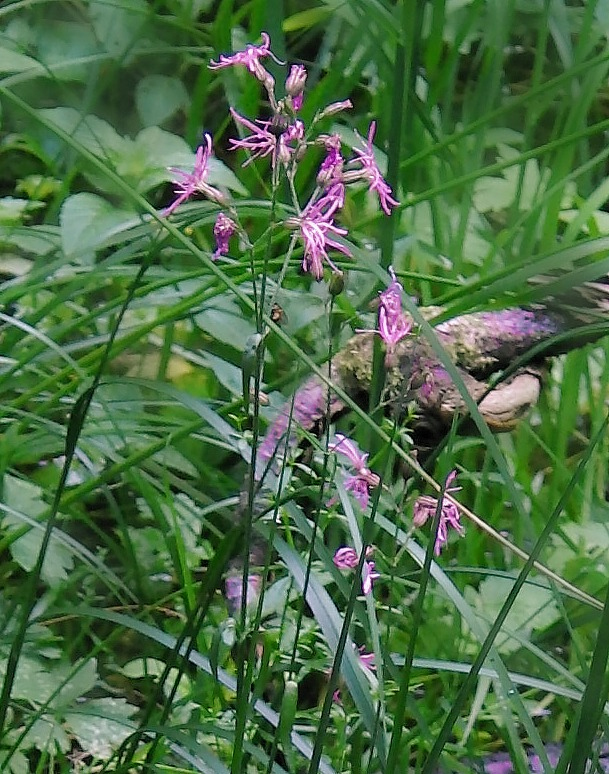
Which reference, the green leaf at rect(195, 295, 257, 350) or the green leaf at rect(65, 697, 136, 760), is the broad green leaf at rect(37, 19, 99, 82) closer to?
the green leaf at rect(195, 295, 257, 350)

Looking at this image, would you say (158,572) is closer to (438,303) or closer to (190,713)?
(190,713)

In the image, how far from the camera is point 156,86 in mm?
1211

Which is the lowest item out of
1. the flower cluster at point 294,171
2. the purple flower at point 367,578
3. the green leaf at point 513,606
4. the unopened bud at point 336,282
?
the green leaf at point 513,606

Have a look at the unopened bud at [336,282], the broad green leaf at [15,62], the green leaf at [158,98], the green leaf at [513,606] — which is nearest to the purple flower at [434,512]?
the unopened bud at [336,282]

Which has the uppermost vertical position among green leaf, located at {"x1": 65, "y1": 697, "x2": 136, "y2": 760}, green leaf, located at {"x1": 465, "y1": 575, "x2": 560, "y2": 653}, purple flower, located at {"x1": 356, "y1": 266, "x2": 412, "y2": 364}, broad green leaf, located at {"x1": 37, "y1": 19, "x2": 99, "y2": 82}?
broad green leaf, located at {"x1": 37, "y1": 19, "x2": 99, "y2": 82}

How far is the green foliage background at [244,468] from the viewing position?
1.73 ft

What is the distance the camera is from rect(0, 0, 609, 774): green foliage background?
0.53 m

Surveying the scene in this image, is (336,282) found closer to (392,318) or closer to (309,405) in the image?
(392,318)

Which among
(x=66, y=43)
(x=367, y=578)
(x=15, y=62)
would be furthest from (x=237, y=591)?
(x=66, y=43)

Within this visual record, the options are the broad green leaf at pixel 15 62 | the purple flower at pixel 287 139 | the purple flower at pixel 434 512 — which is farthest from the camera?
the broad green leaf at pixel 15 62

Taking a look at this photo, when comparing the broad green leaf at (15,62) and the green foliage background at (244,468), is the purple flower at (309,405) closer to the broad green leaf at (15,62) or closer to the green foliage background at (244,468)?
the green foliage background at (244,468)

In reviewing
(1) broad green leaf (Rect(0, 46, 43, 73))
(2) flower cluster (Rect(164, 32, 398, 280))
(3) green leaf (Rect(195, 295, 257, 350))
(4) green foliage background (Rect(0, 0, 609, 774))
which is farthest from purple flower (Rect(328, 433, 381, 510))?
(1) broad green leaf (Rect(0, 46, 43, 73))

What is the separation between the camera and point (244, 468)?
94 centimetres

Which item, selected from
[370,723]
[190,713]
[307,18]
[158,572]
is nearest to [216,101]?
[307,18]
